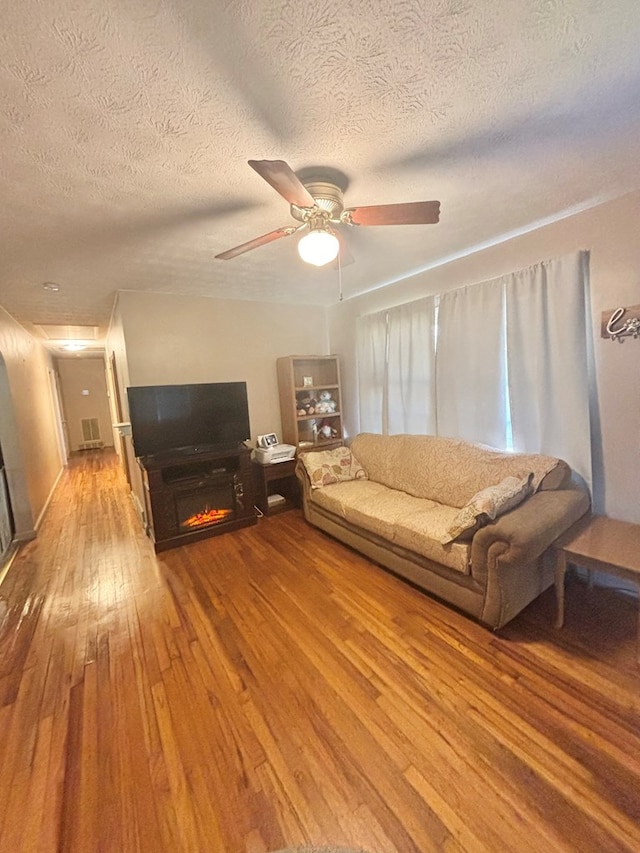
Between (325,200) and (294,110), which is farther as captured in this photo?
(325,200)

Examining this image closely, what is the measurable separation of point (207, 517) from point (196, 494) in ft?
0.91

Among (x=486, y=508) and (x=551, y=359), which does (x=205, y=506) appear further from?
(x=551, y=359)

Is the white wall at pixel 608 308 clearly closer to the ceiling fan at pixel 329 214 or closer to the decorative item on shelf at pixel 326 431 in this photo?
the ceiling fan at pixel 329 214

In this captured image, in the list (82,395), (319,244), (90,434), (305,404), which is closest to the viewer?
(319,244)

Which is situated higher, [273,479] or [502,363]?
[502,363]

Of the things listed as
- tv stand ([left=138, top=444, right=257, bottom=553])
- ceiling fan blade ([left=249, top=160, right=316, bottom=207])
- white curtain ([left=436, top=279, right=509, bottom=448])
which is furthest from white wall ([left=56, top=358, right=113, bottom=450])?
ceiling fan blade ([left=249, top=160, right=316, bottom=207])

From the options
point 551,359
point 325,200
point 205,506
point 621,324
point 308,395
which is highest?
point 325,200

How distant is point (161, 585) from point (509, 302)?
11.2ft

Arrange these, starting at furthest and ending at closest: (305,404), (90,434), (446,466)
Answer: (90,434), (305,404), (446,466)

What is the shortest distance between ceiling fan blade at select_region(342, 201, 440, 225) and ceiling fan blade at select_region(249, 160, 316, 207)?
243 mm

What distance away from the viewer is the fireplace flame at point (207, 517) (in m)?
3.35

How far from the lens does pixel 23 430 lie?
397 centimetres

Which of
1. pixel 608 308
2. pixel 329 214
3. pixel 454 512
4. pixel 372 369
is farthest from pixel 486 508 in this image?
pixel 372 369

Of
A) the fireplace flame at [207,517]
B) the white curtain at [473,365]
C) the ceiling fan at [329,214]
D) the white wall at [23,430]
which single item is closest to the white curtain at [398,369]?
the white curtain at [473,365]
